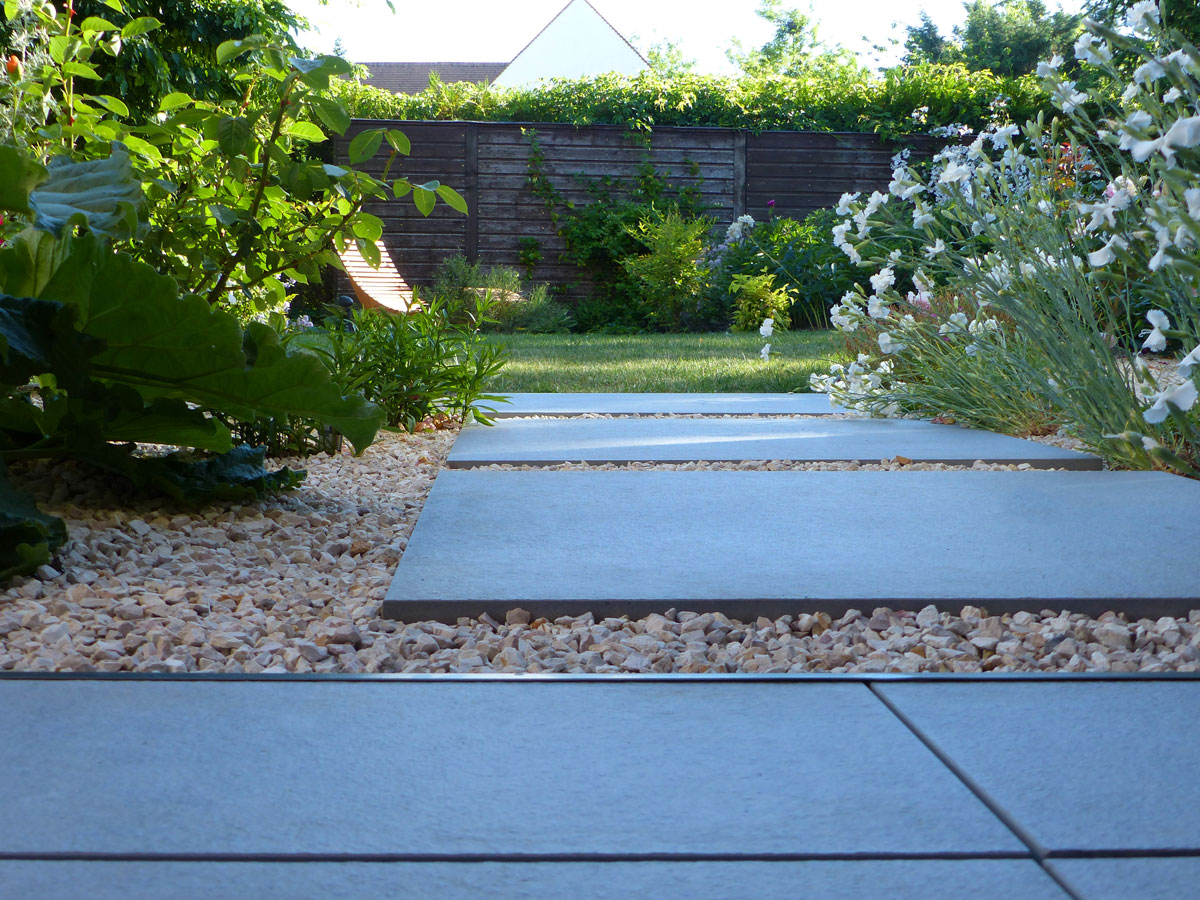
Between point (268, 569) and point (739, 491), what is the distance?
1.00 m

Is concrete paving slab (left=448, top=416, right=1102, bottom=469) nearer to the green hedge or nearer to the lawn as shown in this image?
the lawn

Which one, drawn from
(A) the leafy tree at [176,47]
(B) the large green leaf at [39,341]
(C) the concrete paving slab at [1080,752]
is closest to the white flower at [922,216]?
(C) the concrete paving slab at [1080,752]

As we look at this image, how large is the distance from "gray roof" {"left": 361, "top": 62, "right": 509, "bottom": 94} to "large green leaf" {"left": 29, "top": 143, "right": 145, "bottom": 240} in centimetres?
2942

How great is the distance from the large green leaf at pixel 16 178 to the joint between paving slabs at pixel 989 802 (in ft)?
4.82

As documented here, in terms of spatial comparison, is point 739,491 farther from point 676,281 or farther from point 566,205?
point 566,205

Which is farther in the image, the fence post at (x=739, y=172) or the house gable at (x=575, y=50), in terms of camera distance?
the house gable at (x=575, y=50)

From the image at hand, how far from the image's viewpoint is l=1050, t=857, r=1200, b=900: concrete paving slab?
28.5 inches

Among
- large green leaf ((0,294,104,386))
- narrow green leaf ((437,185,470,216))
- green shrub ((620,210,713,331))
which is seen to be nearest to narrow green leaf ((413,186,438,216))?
narrow green leaf ((437,185,470,216))

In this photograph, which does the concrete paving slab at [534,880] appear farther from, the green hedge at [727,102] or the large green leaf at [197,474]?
the green hedge at [727,102]

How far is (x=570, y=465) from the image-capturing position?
8.95 feet

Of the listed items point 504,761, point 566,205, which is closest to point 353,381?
point 504,761

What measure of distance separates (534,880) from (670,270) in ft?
31.1

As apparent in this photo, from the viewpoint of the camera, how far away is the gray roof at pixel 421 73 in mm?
30203

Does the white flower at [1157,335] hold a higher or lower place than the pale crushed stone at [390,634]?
higher
